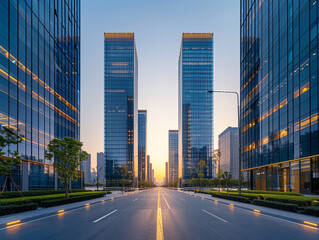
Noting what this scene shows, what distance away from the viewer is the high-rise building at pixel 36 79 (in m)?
32.9

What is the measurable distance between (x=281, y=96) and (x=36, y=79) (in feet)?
129

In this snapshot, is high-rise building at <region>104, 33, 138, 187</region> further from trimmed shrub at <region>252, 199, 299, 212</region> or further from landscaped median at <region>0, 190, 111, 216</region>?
trimmed shrub at <region>252, 199, 299, 212</region>

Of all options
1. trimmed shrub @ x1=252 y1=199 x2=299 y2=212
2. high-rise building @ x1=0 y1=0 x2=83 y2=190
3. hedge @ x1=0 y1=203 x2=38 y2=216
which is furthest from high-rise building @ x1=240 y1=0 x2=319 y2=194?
high-rise building @ x1=0 y1=0 x2=83 y2=190

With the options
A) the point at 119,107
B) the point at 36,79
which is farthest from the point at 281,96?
the point at 119,107

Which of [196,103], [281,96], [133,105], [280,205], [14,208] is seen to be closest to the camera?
[14,208]

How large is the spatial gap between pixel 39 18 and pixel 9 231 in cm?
4035

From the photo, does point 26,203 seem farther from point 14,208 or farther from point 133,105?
point 133,105

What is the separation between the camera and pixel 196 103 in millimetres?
162625

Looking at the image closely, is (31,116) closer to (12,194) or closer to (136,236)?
(12,194)

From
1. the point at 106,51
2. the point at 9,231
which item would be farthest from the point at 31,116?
the point at 106,51

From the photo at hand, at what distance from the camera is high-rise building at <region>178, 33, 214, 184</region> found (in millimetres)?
161750

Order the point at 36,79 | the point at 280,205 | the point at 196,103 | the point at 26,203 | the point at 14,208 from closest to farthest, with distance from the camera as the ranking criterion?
the point at 14,208
the point at 280,205
the point at 26,203
the point at 36,79
the point at 196,103

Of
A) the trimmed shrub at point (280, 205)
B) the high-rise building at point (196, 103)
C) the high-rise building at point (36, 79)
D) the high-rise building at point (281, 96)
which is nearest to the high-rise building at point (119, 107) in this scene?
the high-rise building at point (196, 103)

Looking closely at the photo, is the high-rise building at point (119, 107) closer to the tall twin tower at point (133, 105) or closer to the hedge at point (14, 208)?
the tall twin tower at point (133, 105)
